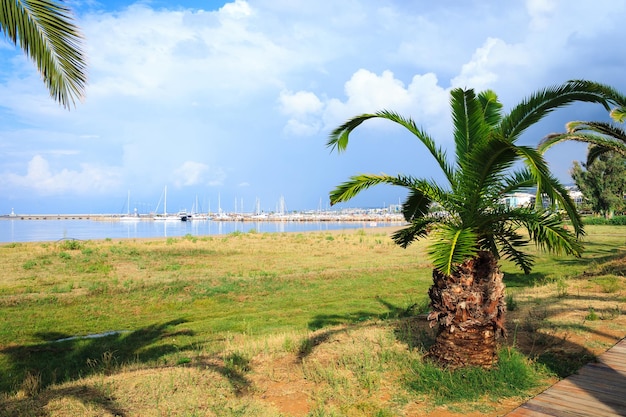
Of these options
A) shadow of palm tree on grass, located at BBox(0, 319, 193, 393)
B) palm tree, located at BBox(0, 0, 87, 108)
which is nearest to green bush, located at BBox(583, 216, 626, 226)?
shadow of palm tree on grass, located at BBox(0, 319, 193, 393)

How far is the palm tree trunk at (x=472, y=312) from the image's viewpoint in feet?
20.4

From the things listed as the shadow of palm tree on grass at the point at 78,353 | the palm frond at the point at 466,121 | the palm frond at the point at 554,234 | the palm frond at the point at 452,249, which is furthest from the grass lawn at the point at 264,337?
the palm frond at the point at 466,121

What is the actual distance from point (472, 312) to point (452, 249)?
0.94m

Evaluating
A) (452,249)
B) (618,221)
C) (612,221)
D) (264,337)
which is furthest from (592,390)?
(612,221)

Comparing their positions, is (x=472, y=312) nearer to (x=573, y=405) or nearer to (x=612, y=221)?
(x=573, y=405)

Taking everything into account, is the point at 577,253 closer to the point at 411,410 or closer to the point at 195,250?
the point at 411,410

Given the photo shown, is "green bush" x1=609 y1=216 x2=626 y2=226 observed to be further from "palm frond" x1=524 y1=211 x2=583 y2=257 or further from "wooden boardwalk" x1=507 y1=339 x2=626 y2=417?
"palm frond" x1=524 y1=211 x2=583 y2=257

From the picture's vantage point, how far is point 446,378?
6090 millimetres

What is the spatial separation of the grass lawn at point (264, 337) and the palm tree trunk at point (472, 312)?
269 mm

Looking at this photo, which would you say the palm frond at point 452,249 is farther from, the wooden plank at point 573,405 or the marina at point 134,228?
the marina at point 134,228

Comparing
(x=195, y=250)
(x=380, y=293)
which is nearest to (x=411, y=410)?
(x=380, y=293)

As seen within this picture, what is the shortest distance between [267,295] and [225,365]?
9.64 metres

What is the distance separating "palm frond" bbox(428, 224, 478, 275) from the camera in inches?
231

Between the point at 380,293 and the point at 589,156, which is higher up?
the point at 589,156
